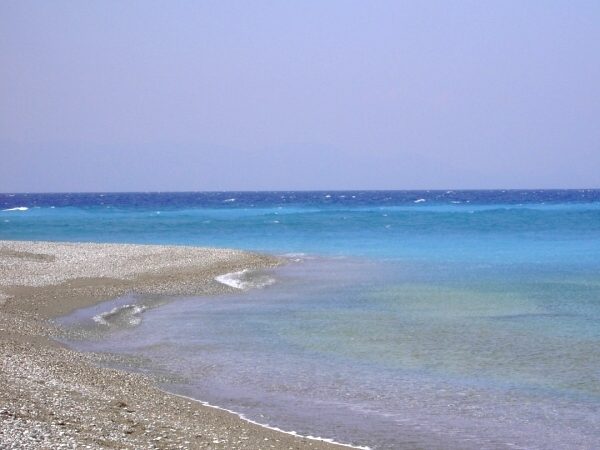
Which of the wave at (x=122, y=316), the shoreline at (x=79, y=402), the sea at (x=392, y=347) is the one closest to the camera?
the shoreline at (x=79, y=402)

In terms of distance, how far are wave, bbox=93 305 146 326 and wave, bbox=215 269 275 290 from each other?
5.43m

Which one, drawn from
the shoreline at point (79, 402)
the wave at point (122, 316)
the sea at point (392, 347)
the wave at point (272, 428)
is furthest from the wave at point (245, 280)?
the wave at point (272, 428)

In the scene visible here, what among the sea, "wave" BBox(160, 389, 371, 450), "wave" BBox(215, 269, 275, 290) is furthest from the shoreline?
"wave" BBox(215, 269, 275, 290)

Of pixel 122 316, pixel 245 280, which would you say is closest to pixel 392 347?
pixel 122 316

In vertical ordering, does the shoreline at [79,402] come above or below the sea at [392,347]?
above

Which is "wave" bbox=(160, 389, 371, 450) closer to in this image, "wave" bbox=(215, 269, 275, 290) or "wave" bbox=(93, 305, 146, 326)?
"wave" bbox=(93, 305, 146, 326)

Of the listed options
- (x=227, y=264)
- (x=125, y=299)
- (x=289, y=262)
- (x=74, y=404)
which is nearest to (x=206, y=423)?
(x=74, y=404)

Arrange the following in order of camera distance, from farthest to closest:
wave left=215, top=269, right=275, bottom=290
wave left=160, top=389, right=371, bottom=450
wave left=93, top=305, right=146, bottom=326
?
wave left=215, top=269, right=275, bottom=290 → wave left=93, top=305, right=146, bottom=326 → wave left=160, top=389, right=371, bottom=450

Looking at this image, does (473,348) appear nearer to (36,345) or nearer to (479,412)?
(479,412)

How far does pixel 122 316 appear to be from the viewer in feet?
67.2

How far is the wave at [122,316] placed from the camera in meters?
19.5

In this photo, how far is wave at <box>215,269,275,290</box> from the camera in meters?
27.1

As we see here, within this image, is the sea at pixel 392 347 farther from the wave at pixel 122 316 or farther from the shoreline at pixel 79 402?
the shoreline at pixel 79 402

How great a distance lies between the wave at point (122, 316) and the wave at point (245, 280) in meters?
5.43
